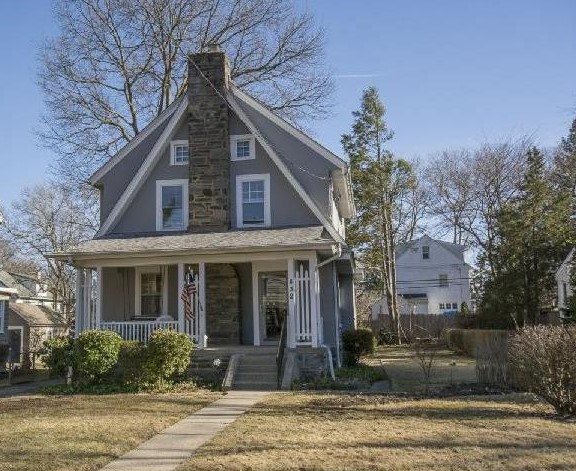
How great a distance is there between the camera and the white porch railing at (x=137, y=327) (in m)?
16.4

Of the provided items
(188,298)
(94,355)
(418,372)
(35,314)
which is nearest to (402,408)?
(188,298)

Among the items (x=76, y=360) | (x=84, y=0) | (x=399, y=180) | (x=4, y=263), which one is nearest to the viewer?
(x=76, y=360)

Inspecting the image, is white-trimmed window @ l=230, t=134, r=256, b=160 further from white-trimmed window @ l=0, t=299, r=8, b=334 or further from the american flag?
white-trimmed window @ l=0, t=299, r=8, b=334

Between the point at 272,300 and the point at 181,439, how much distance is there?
9635 millimetres

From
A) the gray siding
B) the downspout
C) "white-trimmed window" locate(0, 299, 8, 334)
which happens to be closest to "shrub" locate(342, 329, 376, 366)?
the downspout

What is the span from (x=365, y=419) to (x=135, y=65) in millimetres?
22163

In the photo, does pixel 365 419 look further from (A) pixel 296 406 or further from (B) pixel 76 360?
(B) pixel 76 360

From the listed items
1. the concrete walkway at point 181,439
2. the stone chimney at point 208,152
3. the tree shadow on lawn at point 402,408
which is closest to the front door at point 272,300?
the stone chimney at point 208,152

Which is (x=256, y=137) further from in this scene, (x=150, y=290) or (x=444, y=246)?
(x=444, y=246)

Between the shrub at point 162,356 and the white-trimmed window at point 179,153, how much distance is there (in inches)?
243

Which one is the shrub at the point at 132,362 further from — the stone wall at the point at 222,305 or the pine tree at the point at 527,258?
the pine tree at the point at 527,258

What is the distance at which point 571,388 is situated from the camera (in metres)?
9.73

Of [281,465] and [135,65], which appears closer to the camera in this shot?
[281,465]

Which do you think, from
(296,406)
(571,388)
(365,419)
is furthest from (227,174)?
(571,388)
